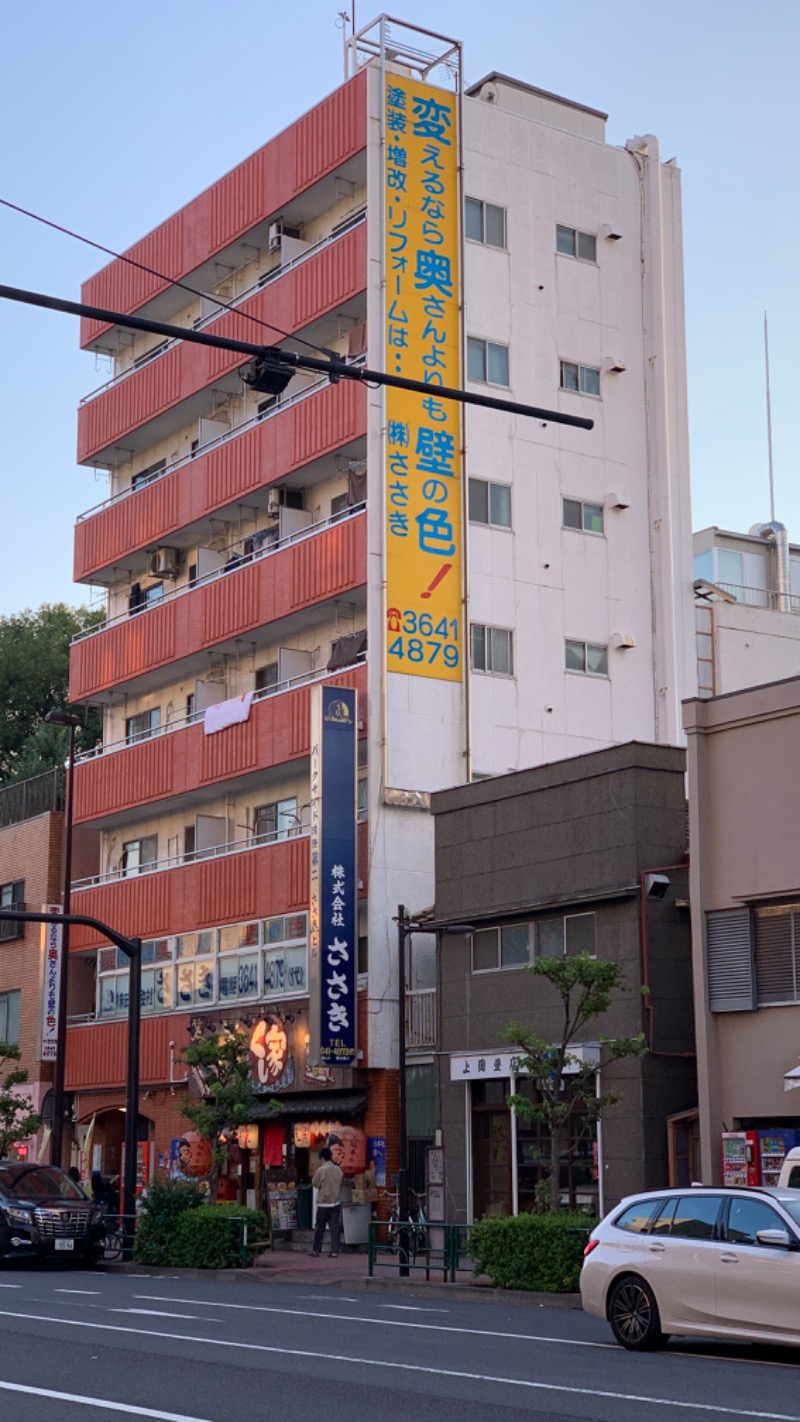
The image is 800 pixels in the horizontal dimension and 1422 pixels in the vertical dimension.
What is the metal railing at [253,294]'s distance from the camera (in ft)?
147

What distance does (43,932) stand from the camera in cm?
5094

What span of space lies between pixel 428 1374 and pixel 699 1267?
10.4 feet

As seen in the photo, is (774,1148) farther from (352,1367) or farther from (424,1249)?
(352,1367)

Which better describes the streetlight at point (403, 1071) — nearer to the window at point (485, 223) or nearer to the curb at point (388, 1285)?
the curb at point (388, 1285)

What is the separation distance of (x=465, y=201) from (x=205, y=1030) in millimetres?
19733

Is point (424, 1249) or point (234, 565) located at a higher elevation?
point (234, 565)

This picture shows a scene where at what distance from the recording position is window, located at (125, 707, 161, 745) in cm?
5181

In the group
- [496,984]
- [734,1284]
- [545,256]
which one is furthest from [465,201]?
[734,1284]

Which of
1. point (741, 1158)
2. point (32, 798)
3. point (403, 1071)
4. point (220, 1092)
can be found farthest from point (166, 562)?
point (741, 1158)

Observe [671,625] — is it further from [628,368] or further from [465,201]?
[465,201]

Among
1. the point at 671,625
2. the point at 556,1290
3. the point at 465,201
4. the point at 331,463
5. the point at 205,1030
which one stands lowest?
the point at 556,1290

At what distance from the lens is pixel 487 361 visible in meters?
44.2

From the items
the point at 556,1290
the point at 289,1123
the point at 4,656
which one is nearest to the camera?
the point at 556,1290

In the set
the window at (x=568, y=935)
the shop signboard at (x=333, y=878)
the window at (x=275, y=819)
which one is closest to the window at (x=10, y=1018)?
the window at (x=275, y=819)
